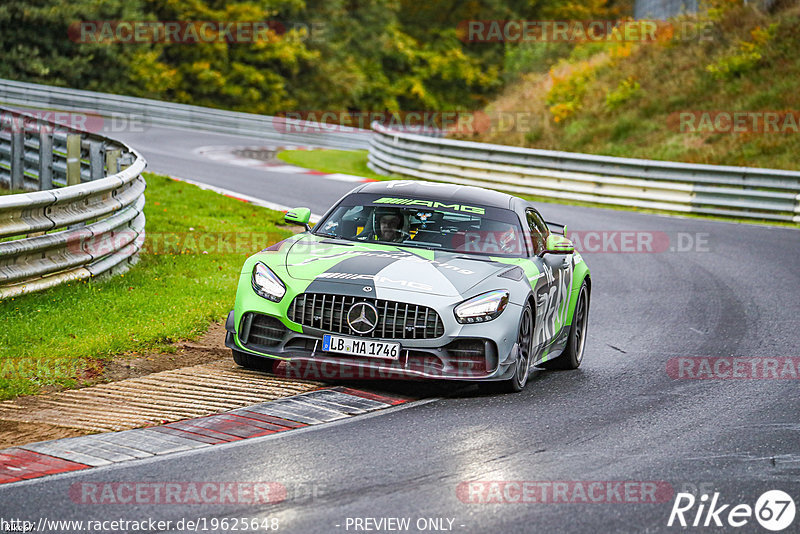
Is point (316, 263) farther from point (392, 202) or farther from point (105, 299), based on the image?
point (105, 299)

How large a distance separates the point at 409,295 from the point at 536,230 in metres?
2.24

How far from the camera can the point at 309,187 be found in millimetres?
21531

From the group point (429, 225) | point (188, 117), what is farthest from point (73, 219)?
point (188, 117)

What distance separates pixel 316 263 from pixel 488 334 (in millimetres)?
1415

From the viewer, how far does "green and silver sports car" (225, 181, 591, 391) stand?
737 cm

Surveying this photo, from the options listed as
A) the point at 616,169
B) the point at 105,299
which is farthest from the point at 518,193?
the point at 105,299

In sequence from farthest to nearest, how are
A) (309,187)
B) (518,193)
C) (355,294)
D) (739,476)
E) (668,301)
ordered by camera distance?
(518,193)
(309,187)
(668,301)
(355,294)
(739,476)

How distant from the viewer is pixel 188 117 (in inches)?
1427

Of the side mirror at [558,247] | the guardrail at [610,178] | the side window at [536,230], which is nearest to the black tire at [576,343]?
the side window at [536,230]

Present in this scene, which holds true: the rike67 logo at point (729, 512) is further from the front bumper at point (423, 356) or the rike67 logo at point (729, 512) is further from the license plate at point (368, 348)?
the license plate at point (368, 348)

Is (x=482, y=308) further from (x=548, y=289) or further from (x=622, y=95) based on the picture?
(x=622, y=95)

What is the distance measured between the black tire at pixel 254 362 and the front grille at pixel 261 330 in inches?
9.3

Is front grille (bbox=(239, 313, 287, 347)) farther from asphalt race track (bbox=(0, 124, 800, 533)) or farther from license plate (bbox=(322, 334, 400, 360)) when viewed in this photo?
asphalt race track (bbox=(0, 124, 800, 533))

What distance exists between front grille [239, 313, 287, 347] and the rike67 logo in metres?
3.18
